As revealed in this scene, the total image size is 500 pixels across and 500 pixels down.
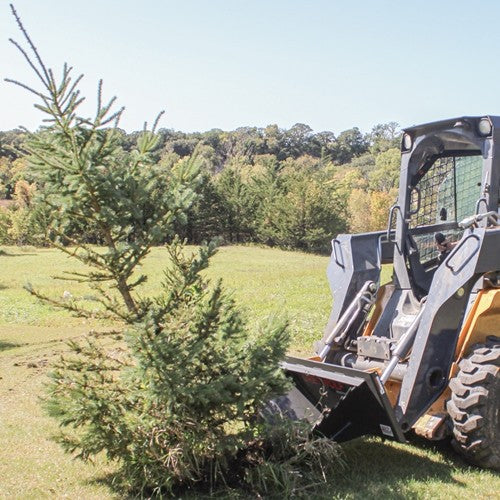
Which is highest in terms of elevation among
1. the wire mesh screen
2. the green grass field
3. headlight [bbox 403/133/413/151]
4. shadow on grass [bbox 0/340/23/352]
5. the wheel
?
headlight [bbox 403/133/413/151]

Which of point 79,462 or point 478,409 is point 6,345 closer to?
point 79,462

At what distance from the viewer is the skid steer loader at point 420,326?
16.1ft

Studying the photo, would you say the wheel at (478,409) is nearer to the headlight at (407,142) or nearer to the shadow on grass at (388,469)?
the shadow on grass at (388,469)

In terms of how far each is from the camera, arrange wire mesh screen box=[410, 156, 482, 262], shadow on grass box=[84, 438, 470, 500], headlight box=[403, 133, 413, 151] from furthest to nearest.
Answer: wire mesh screen box=[410, 156, 482, 262]
headlight box=[403, 133, 413, 151]
shadow on grass box=[84, 438, 470, 500]

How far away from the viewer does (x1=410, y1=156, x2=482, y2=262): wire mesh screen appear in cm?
650

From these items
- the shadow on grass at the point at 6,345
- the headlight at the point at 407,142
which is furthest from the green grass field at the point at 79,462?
the headlight at the point at 407,142

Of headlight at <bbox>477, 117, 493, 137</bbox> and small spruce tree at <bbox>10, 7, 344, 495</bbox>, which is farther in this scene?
headlight at <bbox>477, 117, 493, 137</bbox>

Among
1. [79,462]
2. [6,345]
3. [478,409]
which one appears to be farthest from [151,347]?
[6,345]

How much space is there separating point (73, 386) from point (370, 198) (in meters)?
59.3

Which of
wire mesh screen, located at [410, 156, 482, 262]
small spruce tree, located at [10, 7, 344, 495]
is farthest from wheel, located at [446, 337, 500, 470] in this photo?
wire mesh screen, located at [410, 156, 482, 262]

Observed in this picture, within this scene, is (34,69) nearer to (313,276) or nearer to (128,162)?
→ (128,162)

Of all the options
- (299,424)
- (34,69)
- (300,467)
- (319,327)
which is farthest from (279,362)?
(319,327)

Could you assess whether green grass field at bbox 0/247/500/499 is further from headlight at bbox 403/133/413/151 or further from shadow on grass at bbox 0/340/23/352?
headlight at bbox 403/133/413/151

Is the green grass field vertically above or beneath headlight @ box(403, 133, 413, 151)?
beneath
